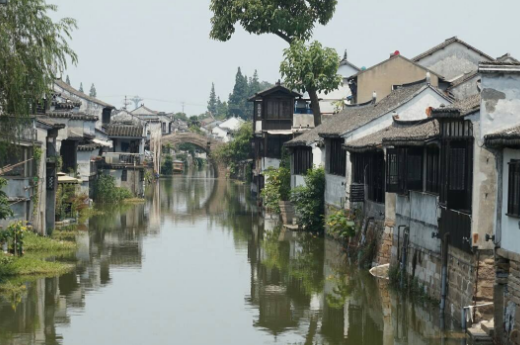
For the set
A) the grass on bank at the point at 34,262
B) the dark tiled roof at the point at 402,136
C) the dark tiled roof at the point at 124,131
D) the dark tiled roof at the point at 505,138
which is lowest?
the grass on bank at the point at 34,262

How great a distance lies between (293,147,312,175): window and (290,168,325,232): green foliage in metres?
2.88

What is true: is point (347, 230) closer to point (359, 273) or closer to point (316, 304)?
point (359, 273)

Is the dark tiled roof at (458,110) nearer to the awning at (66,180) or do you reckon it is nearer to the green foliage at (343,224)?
the green foliage at (343,224)

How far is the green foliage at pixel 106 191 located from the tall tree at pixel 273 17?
1241 cm

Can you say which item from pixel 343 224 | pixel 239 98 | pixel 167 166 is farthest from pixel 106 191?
pixel 239 98

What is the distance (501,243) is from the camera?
20391mm

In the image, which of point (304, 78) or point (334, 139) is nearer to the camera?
point (334, 139)

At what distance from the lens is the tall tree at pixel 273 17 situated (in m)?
60.7

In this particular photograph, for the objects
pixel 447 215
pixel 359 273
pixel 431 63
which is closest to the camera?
pixel 447 215

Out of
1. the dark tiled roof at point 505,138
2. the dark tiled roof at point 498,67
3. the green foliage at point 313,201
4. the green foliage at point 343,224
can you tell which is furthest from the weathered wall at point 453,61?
the dark tiled roof at point 505,138

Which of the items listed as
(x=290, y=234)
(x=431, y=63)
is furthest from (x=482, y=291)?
(x=431, y=63)

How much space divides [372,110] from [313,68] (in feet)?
60.3

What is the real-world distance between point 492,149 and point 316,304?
930cm

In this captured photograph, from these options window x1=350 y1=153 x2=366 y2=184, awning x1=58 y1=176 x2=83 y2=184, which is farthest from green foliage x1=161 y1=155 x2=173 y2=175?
window x1=350 y1=153 x2=366 y2=184
